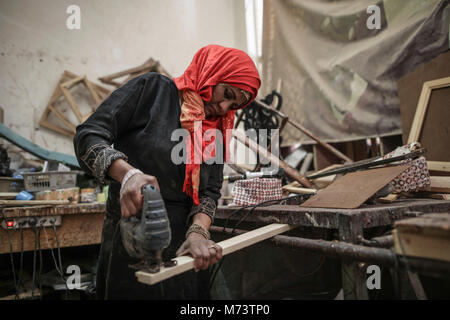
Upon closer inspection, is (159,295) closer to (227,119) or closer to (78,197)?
(227,119)

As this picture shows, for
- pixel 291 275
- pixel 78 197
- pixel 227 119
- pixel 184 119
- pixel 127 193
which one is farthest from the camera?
pixel 291 275

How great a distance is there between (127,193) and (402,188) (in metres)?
1.70

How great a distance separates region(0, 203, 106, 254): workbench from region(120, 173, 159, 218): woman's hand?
1.50 m

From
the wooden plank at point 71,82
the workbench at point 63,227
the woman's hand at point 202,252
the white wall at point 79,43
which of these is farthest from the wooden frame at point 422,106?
the wooden plank at point 71,82

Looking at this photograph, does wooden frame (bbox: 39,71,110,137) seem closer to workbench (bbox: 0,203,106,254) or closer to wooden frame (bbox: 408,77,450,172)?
workbench (bbox: 0,203,106,254)

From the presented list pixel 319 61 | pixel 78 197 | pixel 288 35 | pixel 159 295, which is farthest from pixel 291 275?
pixel 288 35

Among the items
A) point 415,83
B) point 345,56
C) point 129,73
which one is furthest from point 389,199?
point 129,73

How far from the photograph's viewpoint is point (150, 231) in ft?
2.77

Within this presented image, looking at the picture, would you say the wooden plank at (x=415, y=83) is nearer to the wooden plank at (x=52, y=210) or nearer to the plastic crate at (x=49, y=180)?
the wooden plank at (x=52, y=210)

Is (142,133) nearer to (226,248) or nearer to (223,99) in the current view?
(223,99)

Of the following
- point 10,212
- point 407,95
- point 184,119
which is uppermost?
point 407,95

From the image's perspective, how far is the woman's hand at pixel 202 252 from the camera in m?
1.00

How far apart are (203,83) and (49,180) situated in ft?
6.18

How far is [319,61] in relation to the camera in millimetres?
3684
